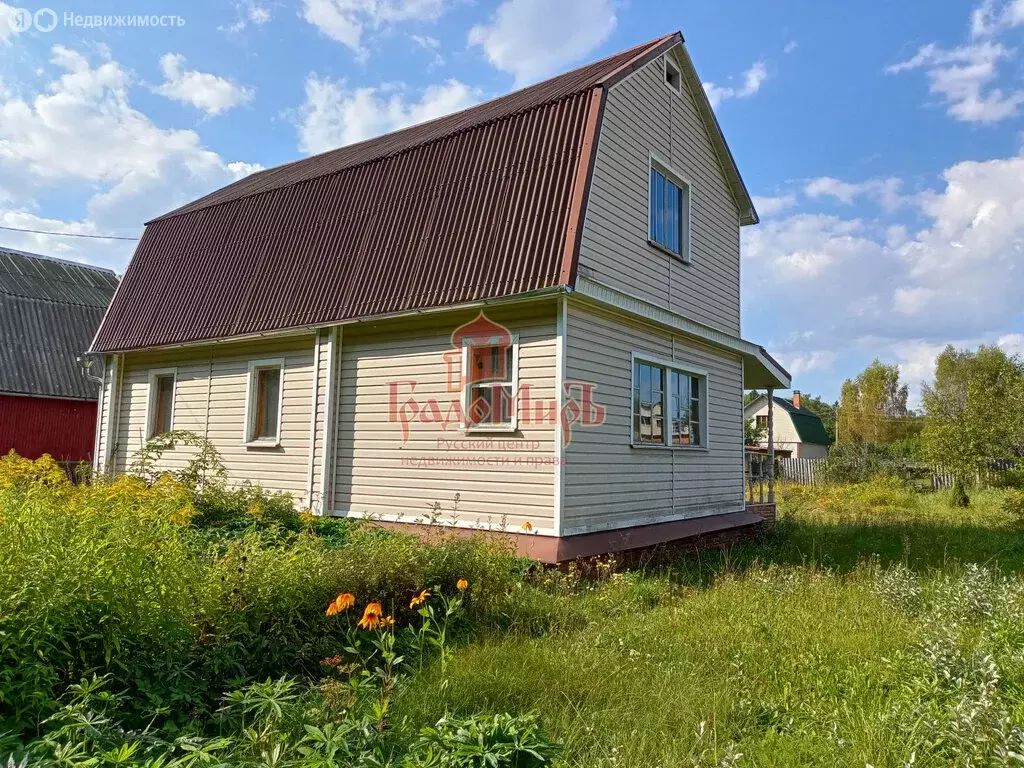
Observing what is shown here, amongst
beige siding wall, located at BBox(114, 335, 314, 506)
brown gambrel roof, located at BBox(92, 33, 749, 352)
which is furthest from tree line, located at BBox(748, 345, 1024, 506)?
beige siding wall, located at BBox(114, 335, 314, 506)

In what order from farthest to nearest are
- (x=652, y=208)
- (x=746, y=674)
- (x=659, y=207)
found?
(x=659, y=207) < (x=652, y=208) < (x=746, y=674)

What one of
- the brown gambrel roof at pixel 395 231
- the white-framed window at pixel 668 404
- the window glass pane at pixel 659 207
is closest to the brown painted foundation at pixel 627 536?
the white-framed window at pixel 668 404

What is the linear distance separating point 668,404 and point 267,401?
6847 millimetres

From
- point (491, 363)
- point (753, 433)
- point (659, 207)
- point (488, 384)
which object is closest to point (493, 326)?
point (491, 363)

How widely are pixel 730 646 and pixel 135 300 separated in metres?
13.1

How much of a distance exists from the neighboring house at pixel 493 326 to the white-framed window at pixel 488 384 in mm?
28

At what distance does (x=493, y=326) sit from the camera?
28.0ft

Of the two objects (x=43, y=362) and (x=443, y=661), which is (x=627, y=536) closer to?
(x=443, y=661)

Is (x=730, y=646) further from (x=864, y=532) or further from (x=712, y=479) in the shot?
(x=864, y=532)

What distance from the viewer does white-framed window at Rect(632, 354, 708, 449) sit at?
960 centimetres

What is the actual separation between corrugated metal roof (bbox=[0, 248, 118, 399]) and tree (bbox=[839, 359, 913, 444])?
42.3 metres

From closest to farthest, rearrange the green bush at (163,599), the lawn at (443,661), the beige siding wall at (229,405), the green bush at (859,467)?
the lawn at (443,661)
the green bush at (163,599)
the beige siding wall at (229,405)
the green bush at (859,467)

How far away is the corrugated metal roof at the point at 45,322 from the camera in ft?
59.5

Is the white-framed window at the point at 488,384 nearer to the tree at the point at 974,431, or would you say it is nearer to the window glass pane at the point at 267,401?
the window glass pane at the point at 267,401
